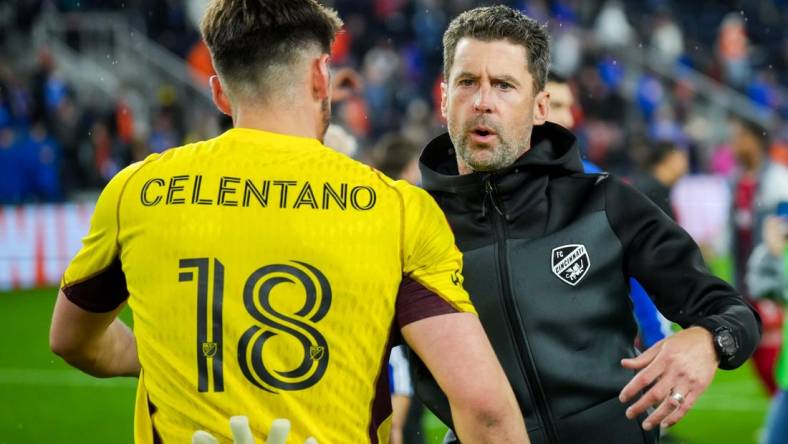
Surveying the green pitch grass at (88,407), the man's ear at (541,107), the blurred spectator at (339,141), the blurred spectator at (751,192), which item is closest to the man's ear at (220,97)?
the man's ear at (541,107)

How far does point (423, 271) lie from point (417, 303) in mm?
68

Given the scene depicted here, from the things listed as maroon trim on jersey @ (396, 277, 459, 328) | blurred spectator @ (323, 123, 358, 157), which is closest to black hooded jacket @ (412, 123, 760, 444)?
maroon trim on jersey @ (396, 277, 459, 328)

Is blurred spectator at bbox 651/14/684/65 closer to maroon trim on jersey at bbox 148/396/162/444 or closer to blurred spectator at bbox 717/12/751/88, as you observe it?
blurred spectator at bbox 717/12/751/88

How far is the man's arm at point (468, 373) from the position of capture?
2.48m

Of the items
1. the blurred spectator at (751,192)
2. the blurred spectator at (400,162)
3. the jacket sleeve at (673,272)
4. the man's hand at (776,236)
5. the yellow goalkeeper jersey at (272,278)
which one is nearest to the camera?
the yellow goalkeeper jersey at (272,278)

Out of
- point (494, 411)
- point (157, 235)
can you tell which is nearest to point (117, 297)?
point (157, 235)

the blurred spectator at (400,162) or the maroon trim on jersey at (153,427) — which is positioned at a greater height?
the maroon trim on jersey at (153,427)

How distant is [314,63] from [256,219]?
0.39 meters

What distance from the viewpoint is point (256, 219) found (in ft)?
8.13

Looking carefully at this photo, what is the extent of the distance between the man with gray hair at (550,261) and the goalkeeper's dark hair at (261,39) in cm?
78

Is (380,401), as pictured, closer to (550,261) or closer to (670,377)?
(670,377)

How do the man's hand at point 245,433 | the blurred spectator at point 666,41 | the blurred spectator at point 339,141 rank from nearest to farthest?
the man's hand at point 245,433, the blurred spectator at point 339,141, the blurred spectator at point 666,41

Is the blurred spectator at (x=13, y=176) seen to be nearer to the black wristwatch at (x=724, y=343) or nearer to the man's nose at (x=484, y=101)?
the man's nose at (x=484, y=101)

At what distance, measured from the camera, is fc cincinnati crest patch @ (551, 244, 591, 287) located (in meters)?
3.14
